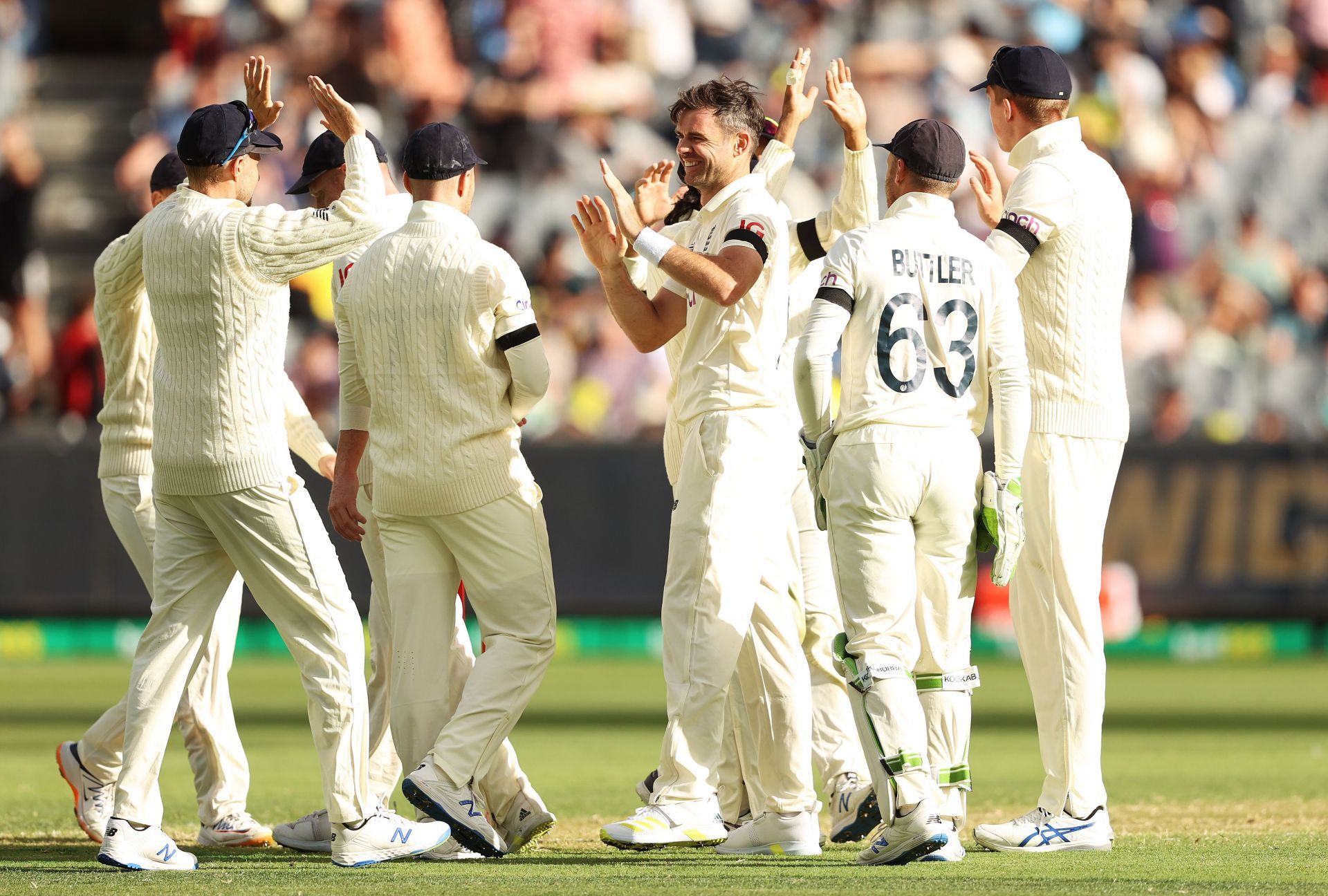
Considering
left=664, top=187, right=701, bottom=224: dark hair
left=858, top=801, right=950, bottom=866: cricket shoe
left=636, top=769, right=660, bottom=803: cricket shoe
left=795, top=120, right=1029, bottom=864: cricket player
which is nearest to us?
left=858, top=801, right=950, bottom=866: cricket shoe

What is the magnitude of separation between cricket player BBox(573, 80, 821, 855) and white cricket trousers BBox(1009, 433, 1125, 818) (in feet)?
2.64

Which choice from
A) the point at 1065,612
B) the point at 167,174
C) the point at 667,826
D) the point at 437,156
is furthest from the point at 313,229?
the point at 1065,612

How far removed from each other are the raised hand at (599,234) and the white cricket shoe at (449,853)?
194cm

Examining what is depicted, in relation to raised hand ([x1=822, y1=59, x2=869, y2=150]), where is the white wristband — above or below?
below

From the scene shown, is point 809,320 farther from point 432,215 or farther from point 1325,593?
point 1325,593

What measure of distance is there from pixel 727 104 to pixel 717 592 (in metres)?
1.60

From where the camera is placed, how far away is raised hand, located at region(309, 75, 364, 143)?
20.4 ft

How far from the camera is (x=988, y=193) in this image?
6.93 m

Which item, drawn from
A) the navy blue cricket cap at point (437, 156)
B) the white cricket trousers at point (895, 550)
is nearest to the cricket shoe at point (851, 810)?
the white cricket trousers at point (895, 550)

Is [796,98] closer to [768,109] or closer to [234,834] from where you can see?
[234,834]

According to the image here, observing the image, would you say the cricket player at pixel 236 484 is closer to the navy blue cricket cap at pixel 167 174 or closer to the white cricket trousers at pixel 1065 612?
the navy blue cricket cap at pixel 167 174

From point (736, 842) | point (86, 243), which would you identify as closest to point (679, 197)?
point (736, 842)

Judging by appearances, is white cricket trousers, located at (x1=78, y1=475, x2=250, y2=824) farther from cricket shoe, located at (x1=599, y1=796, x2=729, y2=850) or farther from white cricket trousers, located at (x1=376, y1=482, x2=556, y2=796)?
cricket shoe, located at (x1=599, y1=796, x2=729, y2=850)

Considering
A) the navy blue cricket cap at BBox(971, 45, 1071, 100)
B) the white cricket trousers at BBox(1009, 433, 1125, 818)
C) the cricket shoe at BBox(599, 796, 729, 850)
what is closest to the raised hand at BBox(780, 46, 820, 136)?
the navy blue cricket cap at BBox(971, 45, 1071, 100)
